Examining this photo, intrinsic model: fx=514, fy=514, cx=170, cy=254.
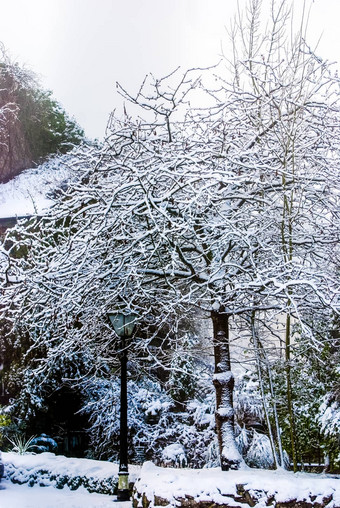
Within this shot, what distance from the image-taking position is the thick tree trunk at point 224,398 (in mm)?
7348

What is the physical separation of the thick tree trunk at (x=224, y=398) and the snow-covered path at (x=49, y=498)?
1.55 meters

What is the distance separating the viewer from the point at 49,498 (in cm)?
855

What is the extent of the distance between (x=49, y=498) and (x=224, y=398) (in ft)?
11.5

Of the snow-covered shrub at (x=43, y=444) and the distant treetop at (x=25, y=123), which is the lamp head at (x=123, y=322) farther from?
the distant treetop at (x=25, y=123)

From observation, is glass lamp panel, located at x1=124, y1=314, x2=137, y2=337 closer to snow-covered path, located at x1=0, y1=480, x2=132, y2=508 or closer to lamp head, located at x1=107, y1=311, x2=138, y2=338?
lamp head, located at x1=107, y1=311, x2=138, y2=338

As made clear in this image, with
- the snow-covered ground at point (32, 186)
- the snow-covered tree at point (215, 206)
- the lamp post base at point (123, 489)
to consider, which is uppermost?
the snow-covered ground at point (32, 186)

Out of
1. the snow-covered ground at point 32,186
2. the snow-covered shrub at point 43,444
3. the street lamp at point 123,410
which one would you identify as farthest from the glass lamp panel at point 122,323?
the snow-covered ground at point 32,186

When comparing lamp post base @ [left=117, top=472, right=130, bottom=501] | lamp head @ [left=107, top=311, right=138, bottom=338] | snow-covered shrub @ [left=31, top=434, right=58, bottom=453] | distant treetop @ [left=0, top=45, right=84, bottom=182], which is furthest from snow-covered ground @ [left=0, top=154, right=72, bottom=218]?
lamp post base @ [left=117, top=472, right=130, bottom=501]

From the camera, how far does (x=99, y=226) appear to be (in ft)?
22.8

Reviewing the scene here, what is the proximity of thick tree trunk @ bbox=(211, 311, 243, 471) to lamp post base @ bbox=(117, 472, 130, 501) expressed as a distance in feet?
4.85

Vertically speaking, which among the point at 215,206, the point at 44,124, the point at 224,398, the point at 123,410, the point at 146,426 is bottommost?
the point at 146,426

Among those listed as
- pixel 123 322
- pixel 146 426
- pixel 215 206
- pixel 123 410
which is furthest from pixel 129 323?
pixel 146 426

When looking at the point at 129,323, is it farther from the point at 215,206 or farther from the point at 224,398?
the point at 215,206

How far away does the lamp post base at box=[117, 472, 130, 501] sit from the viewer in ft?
24.6
